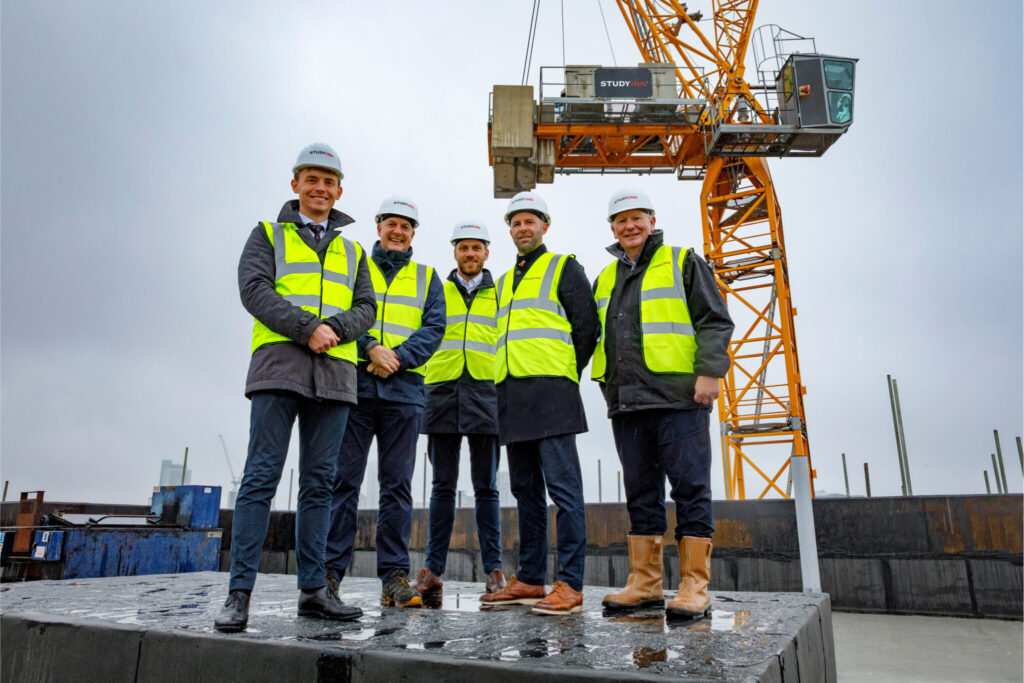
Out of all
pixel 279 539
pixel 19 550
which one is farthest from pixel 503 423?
pixel 279 539

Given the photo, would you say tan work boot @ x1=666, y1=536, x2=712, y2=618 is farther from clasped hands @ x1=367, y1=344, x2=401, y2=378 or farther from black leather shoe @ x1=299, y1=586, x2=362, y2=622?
clasped hands @ x1=367, y1=344, x2=401, y2=378

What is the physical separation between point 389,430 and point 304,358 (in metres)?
0.94

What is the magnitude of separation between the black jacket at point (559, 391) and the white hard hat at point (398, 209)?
0.81 metres

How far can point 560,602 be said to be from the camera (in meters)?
3.04

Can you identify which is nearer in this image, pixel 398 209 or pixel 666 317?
pixel 666 317

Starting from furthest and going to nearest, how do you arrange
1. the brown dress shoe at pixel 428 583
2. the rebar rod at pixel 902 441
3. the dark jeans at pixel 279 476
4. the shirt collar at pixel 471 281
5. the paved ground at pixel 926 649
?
the rebar rod at pixel 902 441, the paved ground at pixel 926 649, the shirt collar at pixel 471 281, the brown dress shoe at pixel 428 583, the dark jeans at pixel 279 476

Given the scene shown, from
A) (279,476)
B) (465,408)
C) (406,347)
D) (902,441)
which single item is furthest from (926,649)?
(902,441)

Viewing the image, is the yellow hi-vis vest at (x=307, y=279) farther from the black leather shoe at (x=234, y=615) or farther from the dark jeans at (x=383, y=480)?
the black leather shoe at (x=234, y=615)

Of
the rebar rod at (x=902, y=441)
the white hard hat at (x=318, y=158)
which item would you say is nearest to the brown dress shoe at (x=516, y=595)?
the white hard hat at (x=318, y=158)

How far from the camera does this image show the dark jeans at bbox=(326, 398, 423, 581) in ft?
11.6

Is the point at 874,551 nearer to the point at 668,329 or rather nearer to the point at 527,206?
the point at 668,329

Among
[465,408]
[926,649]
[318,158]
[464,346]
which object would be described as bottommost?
[926,649]

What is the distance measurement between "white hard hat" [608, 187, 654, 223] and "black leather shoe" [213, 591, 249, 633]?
8.64 ft

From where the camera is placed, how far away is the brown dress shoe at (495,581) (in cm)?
394
